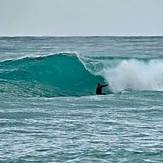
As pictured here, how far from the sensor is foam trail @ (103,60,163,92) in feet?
113

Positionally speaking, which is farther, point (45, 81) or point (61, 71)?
point (61, 71)

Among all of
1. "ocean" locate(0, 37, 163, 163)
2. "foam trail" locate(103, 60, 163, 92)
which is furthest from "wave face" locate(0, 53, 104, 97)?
"foam trail" locate(103, 60, 163, 92)

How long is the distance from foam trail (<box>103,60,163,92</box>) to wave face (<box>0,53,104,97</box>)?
2.94ft

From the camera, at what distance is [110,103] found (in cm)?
2458

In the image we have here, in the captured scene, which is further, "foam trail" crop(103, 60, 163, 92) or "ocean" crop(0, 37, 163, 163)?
"foam trail" crop(103, 60, 163, 92)

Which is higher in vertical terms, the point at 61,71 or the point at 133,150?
the point at 61,71

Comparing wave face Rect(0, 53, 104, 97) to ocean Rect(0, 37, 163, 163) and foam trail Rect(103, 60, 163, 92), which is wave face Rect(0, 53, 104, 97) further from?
foam trail Rect(103, 60, 163, 92)

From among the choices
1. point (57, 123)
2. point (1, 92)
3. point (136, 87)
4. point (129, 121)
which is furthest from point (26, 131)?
point (136, 87)

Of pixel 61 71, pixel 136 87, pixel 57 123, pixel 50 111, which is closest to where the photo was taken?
pixel 57 123

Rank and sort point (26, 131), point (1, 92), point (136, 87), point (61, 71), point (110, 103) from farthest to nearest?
point (61, 71) → point (136, 87) → point (1, 92) → point (110, 103) → point (26, 131)

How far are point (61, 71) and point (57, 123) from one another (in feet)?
59.8

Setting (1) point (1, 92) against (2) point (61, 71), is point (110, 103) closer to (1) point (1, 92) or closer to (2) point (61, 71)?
(1) point (1, 92)

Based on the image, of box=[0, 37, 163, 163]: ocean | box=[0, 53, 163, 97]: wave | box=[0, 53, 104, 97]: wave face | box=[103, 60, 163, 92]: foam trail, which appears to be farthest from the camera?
box=[103, 60, 163, 92]: foam trail

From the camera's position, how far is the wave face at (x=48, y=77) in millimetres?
31750
